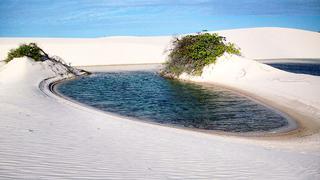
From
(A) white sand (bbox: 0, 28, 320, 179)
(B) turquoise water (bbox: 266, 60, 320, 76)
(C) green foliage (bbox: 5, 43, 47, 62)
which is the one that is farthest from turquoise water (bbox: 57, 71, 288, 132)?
(B) turquoise water (bbox: 266, 60, 320, 76)

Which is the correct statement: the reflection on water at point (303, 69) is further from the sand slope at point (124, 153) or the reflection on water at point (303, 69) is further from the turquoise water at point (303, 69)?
the sand slope at point (124, 153)

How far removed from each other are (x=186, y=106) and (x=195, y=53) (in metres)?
15.5

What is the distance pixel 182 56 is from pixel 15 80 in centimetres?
1572

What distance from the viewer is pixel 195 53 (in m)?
33.4

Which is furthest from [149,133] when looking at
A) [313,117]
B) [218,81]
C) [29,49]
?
[29,49]

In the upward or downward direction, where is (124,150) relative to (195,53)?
downward

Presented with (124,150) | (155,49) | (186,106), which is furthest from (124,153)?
(155,49)

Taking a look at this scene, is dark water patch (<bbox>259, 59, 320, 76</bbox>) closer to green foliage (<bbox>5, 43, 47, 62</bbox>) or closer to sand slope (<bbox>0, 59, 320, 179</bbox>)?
green foliage (<bbox>5, 43, 47, 62</bbox>)

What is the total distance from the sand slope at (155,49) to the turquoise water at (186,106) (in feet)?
105

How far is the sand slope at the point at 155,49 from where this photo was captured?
211 feet

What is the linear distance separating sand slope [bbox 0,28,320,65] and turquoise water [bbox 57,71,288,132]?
32.0 m

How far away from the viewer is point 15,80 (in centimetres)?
2517

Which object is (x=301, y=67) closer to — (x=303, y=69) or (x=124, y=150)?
(x=303, y=69)

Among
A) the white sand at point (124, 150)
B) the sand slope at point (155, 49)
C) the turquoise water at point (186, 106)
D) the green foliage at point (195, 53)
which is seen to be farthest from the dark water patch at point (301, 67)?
the white sand at point (124, 150)
